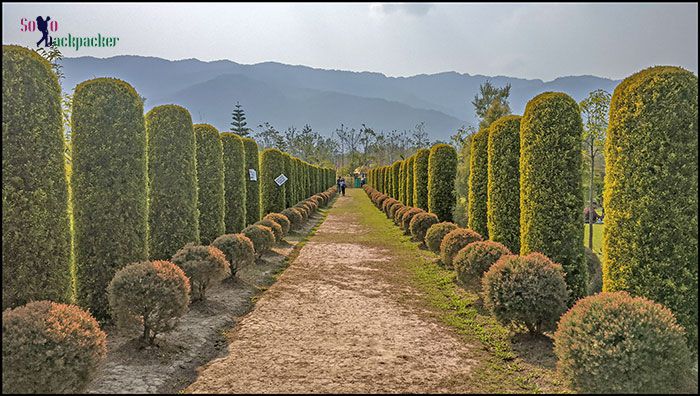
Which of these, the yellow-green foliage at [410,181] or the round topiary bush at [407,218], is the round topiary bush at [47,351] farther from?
the yellow-green foliage at [410,181]

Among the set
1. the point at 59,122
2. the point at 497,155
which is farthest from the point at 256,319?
the point at 497,155

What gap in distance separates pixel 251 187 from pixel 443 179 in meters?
8.74

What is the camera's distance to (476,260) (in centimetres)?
865

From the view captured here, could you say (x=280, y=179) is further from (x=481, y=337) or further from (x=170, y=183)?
(x=481, y=337)

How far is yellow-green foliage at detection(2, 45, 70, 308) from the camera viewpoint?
5.74 metres

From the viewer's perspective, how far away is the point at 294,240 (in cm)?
1875

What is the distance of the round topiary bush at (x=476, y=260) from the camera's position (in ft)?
28.1

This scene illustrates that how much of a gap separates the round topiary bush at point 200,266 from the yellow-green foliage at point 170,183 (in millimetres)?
1616

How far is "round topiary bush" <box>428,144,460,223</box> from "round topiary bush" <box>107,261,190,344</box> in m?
14.2

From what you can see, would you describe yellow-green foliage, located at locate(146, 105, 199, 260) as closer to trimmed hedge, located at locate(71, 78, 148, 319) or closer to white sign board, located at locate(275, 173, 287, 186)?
trimmed hedge, located at locate(71, 78, 148, 319)

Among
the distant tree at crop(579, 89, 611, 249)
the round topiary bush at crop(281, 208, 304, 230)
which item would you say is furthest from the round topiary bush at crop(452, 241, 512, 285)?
the round topiary bush at crop(281, 208, 304, 230)

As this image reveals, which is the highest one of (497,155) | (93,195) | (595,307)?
(497,155)

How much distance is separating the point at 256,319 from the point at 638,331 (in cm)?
611

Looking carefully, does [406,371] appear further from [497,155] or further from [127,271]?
[497,155]
